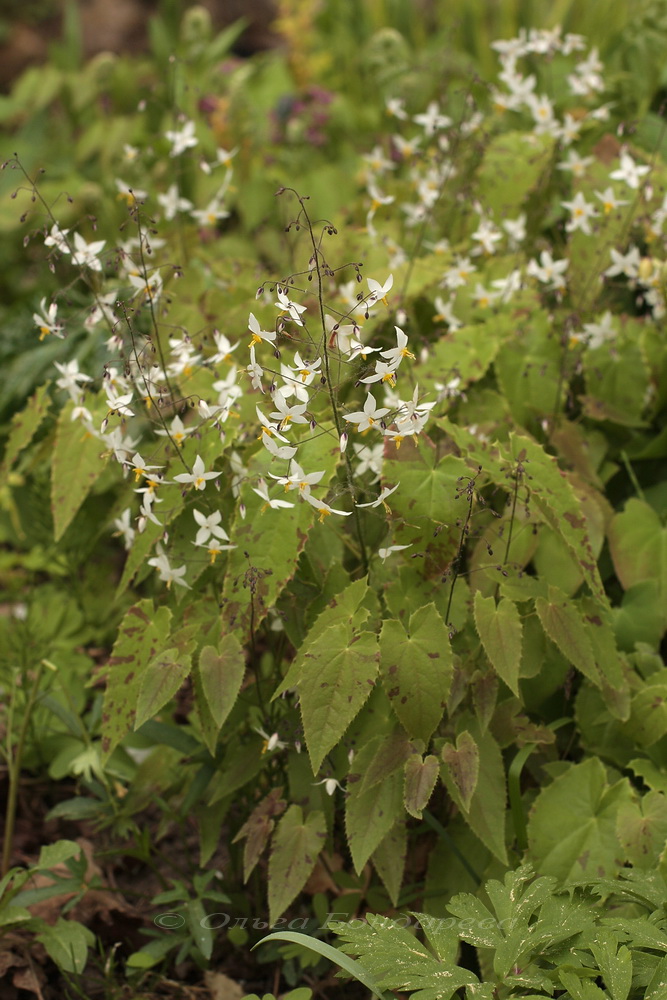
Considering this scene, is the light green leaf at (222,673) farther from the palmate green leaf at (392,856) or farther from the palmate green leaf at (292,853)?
the palmate green leaf at (392,856)

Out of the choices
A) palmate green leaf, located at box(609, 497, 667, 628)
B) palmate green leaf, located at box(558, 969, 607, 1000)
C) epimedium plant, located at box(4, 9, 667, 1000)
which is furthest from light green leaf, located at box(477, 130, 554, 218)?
palmate green leaf, located at box(558, 969, 607, 1000)

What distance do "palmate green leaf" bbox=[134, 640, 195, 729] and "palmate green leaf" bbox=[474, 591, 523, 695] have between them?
494 mm

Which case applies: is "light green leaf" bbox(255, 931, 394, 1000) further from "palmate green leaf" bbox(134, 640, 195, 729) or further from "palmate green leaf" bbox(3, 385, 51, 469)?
"palmate green leaf" bbox(3, 385, 51, 469)

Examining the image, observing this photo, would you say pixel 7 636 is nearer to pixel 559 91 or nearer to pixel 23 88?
pixel 559 91

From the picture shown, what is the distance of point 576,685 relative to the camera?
78.6 inches

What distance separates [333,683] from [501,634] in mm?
299

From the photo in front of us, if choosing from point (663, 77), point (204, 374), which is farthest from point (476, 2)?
point (204, 374)

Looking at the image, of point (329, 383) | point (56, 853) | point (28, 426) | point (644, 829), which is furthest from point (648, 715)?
point (28, 426)

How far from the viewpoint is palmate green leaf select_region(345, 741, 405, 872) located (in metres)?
1.54

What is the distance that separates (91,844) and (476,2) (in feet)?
12.7

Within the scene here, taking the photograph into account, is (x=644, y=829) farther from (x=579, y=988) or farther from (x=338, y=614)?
(x=338, y=614)

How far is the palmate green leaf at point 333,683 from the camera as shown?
149 cm

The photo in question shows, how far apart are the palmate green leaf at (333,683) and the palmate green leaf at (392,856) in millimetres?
289

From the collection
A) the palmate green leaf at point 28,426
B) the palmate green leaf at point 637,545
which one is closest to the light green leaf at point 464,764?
the palmate green leaf at point 637,545
